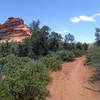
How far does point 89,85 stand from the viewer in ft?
40.8

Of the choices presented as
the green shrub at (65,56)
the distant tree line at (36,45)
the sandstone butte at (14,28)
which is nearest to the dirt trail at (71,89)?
the green shrub at (65,56)

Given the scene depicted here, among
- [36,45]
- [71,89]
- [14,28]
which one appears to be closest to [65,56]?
[36,45]

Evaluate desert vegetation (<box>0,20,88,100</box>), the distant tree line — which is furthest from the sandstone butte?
the distant tree line

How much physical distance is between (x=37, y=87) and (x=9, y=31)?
2450 inches

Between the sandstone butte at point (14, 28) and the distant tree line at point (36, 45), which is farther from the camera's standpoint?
the sandstone butte at point (14, 28)

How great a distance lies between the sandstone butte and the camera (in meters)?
66.1

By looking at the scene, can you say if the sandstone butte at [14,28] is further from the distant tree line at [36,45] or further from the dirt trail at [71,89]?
the dirt trail at [71,89]

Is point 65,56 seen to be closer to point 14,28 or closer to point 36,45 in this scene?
point 36,45

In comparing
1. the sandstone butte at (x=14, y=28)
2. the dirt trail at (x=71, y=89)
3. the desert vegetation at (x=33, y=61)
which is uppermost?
the sandstone butte at (x=14, y=28)

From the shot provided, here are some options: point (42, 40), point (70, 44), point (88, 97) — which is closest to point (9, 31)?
point (70, 44)

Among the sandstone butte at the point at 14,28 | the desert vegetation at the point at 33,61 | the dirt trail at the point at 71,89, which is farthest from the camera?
the sandstone butte at the point at 14,28

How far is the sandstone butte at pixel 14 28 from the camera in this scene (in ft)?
217

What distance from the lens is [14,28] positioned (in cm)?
6962

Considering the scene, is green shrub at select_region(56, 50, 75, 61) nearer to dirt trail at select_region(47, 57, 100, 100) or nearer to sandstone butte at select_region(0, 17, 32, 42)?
dirt trail at select_region(47, 57, 100, 100)
